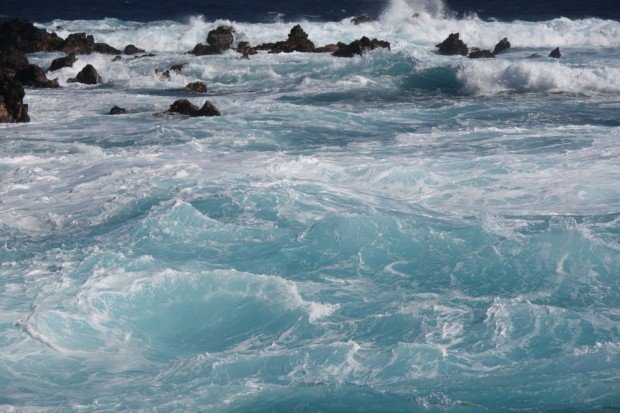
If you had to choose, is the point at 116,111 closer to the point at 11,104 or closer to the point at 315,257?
the point at 11,104

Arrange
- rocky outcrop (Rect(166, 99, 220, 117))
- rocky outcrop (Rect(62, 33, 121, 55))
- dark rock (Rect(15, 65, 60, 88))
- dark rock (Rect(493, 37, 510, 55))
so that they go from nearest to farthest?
rocky outcrop (Rect(166, 99, 220, 117)) → dark rock (Rect(15, 65, 60, 88)) → rocky outcrop (Rect(62, 33, 121, 55)) → dark rock (Rect(493, 37, 510, 55))

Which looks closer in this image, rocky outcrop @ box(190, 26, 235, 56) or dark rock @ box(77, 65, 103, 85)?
dark rock @ box(77, 65, 103, 85)

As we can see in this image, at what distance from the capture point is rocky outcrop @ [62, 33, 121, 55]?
29.2 m

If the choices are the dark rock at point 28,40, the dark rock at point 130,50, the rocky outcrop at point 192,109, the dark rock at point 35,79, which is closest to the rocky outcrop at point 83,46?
the dark rock at point 130,50

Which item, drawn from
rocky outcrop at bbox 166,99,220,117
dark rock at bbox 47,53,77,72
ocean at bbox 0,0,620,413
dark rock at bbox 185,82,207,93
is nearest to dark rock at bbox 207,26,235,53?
dark rock at bbox 47,53,77,72

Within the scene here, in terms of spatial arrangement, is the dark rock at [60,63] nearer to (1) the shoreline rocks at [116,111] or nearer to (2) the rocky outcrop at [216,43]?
(2) the rocky outcrop at [216,43]

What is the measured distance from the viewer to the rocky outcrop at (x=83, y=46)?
2923 centimetres

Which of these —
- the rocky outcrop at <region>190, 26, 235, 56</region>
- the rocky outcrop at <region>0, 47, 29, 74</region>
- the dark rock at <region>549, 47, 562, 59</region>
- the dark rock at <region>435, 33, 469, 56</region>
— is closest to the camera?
the rocky outcrop at <region>0, 47, 29, 74</region>

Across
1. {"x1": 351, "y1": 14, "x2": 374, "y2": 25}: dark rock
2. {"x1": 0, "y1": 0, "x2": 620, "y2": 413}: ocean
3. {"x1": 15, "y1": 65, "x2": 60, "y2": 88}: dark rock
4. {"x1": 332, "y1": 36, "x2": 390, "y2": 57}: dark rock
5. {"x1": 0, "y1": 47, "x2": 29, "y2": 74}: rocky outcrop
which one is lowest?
{"x1": 0, "y1": 0, "x2": 620, "y2": 413}: ocean

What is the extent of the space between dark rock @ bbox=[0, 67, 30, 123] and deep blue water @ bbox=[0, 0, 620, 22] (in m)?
21.9

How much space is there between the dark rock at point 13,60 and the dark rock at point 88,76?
1.84m

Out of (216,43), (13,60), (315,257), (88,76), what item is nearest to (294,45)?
(216,43)

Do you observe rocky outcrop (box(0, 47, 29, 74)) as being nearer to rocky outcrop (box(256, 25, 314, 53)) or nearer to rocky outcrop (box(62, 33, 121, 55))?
rocky outcrop (box(62, 33, 121, 55))

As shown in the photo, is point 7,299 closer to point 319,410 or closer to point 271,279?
point 271,279
